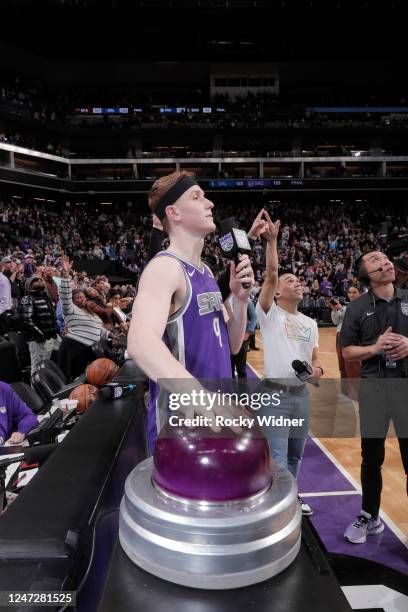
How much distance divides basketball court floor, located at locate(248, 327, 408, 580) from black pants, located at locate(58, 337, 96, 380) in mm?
2939

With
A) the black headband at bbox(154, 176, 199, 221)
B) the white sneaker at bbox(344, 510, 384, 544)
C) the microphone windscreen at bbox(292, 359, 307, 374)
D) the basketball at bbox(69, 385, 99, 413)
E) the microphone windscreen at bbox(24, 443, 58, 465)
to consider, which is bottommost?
the white sneaker at bbox(344, 510, 384, 544)

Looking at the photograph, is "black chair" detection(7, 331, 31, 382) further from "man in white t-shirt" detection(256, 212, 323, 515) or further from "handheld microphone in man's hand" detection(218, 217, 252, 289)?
"handheld microphone in man's hand" detection(218, 217, 252, 289)

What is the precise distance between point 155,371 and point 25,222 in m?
24.0

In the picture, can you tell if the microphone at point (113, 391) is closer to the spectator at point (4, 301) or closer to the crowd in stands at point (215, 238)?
the spectator at point (4, 301)

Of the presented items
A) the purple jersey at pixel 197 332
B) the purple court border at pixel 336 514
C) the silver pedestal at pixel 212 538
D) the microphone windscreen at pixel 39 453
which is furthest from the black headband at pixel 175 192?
the microphone windscreen at pixel 39 453

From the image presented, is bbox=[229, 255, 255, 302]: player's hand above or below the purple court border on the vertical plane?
above

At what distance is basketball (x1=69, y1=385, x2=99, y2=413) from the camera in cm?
297

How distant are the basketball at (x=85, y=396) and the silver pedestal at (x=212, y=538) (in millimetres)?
2209

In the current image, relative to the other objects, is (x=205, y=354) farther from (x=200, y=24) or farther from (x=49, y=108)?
(x=49, y=108)

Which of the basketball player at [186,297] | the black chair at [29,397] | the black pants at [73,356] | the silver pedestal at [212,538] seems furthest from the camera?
the black pants at [73,356]

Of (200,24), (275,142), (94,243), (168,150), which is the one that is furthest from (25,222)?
(275,142)

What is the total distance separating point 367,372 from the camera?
8.72 feet

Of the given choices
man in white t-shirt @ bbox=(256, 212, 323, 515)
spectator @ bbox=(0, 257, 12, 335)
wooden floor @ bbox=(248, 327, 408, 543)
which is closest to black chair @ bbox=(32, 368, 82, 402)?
man in white t-shirt @ bbox=(256, 212, 323, 515)

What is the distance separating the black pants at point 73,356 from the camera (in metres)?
5.44
